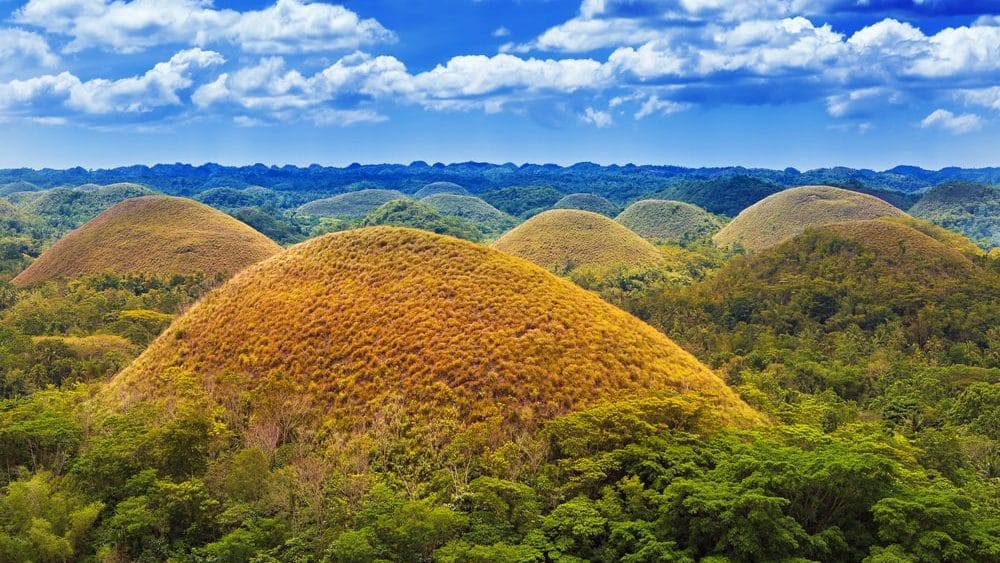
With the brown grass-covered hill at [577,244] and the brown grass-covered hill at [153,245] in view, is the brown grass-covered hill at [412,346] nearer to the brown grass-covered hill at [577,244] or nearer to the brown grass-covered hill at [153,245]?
the brown grass-covered hill at [153,245]

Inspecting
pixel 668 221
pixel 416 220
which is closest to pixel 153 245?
pixel 416 220

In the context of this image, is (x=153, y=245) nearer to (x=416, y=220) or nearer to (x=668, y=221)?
(x=416, y=220)

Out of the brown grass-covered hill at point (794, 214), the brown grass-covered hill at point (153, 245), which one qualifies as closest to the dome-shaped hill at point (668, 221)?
the brown grass-covered hill at point (794, 214)

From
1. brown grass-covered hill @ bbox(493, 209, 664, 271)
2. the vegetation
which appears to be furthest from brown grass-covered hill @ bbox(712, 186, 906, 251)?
the vegetation

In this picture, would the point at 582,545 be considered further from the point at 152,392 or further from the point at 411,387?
the point at 152,392

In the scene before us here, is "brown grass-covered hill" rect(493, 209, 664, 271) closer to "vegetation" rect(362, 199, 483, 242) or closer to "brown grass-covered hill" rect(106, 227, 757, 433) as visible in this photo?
"vegetation" rect(362, 199, 483, 242)

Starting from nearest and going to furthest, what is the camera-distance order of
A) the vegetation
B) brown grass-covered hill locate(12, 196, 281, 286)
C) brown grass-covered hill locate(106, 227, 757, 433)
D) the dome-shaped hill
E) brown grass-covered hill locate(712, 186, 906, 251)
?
brown grass-covered hill locate(106, 227, 757, 433) → brown grass-covered hill locate(12, 196, 281, 286) → brown grass-covered hill locate(712, 186, 906, 251) → the vegetation → the dome-shaped hill
